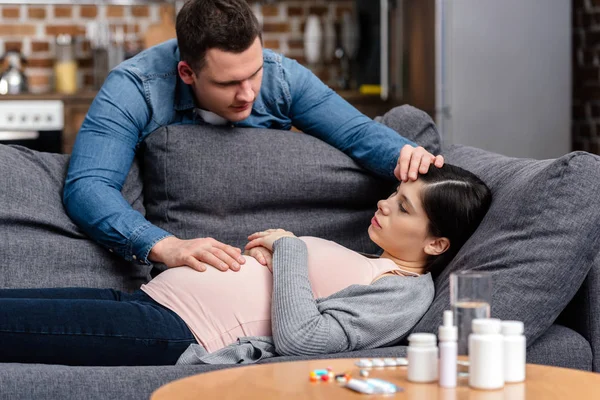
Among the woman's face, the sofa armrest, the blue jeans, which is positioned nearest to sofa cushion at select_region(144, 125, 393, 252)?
the woman's face

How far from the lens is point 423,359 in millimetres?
1235

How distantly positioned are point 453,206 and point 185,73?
2.66ft

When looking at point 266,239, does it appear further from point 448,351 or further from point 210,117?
point 448,351

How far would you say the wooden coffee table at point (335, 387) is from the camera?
46.6 inches

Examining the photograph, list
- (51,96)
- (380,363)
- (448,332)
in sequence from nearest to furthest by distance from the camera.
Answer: (448,332)
(380,363)
(51,96)

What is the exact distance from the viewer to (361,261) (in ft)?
6.21

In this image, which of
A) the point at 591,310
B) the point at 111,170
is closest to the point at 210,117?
the point at 111,170

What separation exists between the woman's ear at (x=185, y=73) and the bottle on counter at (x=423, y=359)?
1224 millimetres

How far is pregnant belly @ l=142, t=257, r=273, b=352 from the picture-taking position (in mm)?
1792

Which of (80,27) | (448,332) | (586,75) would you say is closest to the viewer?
(448,332)

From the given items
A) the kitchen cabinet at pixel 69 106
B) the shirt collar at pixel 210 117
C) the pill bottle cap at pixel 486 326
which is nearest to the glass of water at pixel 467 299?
the pill bottle cap at pixel 486 326

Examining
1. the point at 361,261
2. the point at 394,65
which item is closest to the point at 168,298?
the point at 361,261

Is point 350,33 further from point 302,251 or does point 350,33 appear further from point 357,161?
point 302,251

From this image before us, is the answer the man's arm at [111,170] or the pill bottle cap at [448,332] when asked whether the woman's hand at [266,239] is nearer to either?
the man's arm at [111,170]
